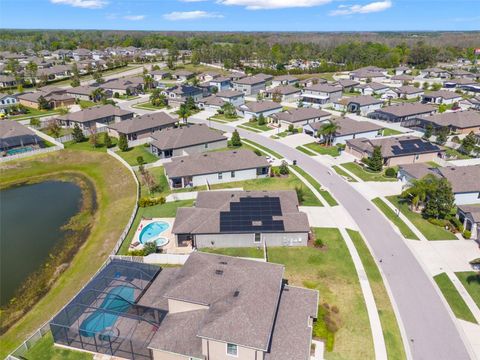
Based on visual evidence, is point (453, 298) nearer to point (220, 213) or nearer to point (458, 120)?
point (220, 213)

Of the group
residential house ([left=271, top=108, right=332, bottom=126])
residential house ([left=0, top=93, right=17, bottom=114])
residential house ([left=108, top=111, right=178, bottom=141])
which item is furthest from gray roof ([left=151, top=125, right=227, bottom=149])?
residential house ([left=0, top=93, right=17, bottom=114])

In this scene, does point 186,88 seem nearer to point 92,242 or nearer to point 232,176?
point 232,176

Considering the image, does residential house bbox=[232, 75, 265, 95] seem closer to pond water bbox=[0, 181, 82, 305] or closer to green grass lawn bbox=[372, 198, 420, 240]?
pond water bbox=[0, 181, 82, 305]

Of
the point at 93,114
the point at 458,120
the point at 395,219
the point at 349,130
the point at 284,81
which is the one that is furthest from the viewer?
the point at 284,81

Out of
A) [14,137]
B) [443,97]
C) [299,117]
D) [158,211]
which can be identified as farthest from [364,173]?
[14,137]

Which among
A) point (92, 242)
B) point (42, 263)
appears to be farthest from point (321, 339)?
point (42, 263)

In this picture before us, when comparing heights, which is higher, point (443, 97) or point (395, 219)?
point (443, 97)

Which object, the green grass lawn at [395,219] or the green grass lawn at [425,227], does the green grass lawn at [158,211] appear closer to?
the green grass lawn at [395,219]
